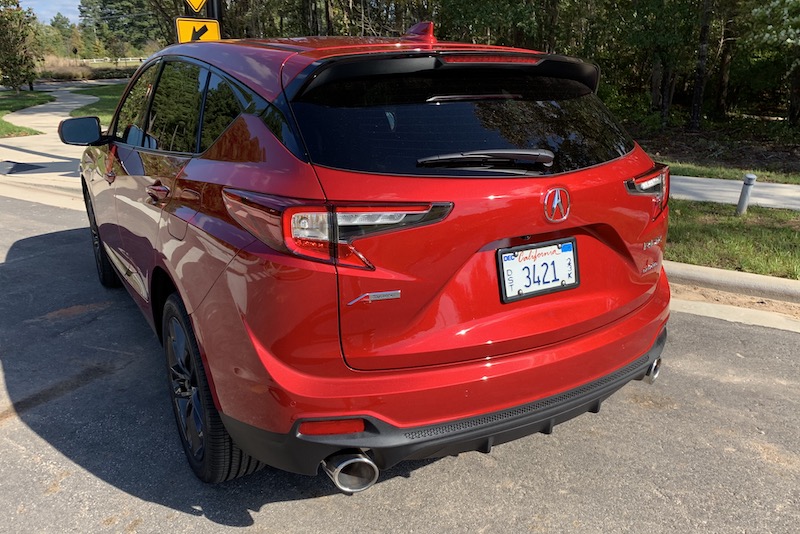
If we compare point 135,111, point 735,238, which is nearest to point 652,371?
point 135,111

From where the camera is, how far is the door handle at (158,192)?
2775mm

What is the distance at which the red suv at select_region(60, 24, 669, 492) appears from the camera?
1956 millimetres

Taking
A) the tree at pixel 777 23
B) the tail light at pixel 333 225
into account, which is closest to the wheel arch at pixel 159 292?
the tail light at pixel 333 225

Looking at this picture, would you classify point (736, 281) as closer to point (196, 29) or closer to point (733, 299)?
point (733, 299)

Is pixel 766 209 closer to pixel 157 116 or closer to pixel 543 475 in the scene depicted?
pixel 543 475

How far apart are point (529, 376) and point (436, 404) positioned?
13.9 inches

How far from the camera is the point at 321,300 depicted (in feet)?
6.31

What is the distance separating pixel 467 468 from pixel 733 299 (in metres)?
2.94

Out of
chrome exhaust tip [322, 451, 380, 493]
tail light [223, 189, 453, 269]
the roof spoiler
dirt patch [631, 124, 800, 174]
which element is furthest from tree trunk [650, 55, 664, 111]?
chrome exhaust tip [322, 451, 380, 493]

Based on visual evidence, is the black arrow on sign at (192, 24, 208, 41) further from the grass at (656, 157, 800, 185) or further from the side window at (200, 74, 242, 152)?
the grass at (656, 157, 800, 185)

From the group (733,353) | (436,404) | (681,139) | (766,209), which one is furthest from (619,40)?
(436,404)

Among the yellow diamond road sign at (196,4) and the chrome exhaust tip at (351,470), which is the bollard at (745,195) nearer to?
the chrome exhaust tip at (351,470)

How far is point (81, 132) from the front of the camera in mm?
3986

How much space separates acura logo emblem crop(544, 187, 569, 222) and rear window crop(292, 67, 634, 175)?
0.09 m
